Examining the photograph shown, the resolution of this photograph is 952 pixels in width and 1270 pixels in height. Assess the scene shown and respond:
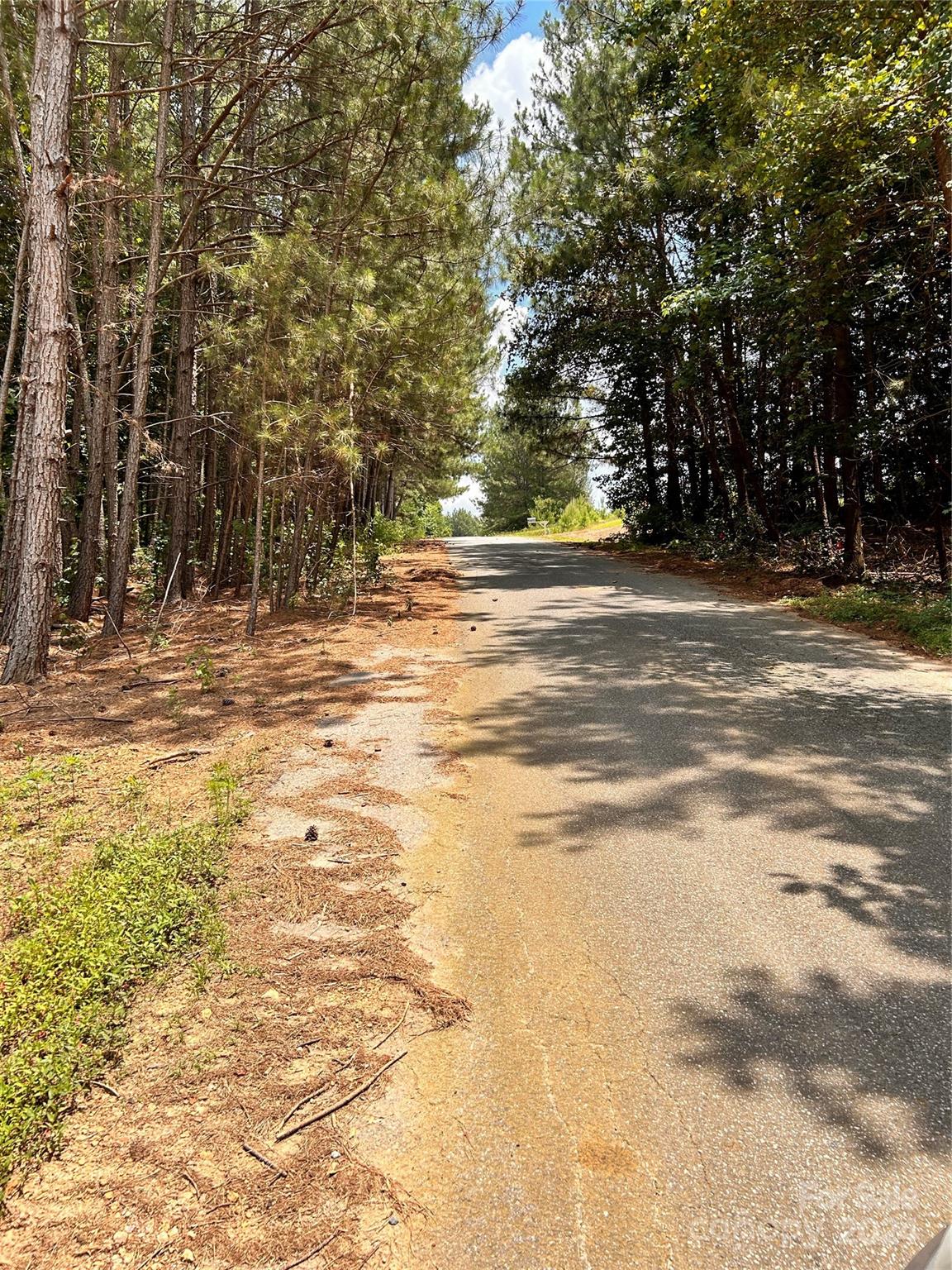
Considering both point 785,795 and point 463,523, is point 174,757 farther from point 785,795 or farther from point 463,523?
point 463,523

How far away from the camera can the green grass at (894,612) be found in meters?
7.14

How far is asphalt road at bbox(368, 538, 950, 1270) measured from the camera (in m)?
1.65

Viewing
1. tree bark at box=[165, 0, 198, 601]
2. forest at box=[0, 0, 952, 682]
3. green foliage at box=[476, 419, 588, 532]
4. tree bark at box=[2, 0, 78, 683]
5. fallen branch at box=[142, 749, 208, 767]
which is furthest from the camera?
green foliage at box=[476, 419, 588, 532]

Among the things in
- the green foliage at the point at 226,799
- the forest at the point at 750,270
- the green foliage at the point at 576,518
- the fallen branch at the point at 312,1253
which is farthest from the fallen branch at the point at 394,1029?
the green foliage at the point at 576,518

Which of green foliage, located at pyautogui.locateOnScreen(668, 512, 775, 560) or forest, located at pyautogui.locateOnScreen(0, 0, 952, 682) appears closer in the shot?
forest, located at pyautogui.locateOnScreen(0, 0, 952, 682)

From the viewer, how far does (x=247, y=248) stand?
27.6ft

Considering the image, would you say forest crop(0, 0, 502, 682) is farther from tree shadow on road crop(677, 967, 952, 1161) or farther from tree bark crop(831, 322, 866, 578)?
tree shadow on road crop(677, 967, 952, 1161)

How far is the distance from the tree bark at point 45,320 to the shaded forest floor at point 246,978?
2.57ft

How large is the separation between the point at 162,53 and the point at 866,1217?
10.7 metres

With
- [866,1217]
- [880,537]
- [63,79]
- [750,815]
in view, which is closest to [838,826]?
[750,815]

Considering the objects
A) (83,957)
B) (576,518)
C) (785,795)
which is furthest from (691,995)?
(576,518)

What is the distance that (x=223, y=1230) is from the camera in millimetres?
1593

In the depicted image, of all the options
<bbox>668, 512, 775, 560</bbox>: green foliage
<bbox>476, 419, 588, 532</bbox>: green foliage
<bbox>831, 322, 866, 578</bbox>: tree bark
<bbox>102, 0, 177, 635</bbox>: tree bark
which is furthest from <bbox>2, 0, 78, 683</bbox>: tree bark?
<bbox>476, 419, 588, 532</bbox>: green foliage

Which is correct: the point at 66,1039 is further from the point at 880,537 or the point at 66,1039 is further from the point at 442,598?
the point at 880,537
